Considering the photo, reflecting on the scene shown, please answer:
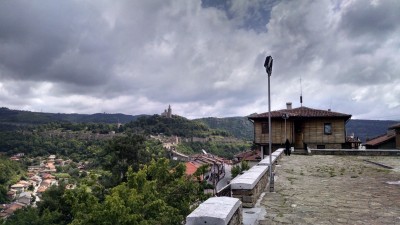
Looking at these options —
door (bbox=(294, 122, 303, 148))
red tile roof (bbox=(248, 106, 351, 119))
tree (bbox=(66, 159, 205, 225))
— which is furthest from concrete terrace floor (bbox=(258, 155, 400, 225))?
door (bbox=(294, 122, 303, 148))

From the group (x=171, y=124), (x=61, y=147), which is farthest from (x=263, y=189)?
(x=171, y=124)

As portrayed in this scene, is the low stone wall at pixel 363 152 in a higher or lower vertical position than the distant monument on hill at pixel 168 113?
lower

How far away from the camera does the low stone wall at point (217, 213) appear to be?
11.1 feet

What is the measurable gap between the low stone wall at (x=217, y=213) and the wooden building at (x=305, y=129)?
23382mm

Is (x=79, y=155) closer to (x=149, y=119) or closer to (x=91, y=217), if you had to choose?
(x=149, y=119)

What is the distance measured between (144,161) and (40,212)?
604 inches

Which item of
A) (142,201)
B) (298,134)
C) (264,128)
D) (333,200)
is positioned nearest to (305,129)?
(298,134)

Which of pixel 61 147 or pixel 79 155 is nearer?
pixel 79 155

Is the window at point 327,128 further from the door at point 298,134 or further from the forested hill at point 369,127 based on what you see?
the forested hill at point 369,127

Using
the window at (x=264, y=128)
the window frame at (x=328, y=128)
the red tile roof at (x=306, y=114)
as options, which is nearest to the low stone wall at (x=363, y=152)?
the red tile roof at (x=306, y=114)

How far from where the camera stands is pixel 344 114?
2725 cm

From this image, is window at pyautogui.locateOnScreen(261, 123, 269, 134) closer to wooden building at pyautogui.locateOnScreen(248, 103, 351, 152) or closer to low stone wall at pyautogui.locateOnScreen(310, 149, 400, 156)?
wooden building at pyautogui.locateOnScreen(248, 103, 351, 152)

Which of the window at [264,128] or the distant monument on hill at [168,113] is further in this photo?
the distant monument on hill at [168,113]

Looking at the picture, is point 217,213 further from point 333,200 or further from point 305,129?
point 305,129
